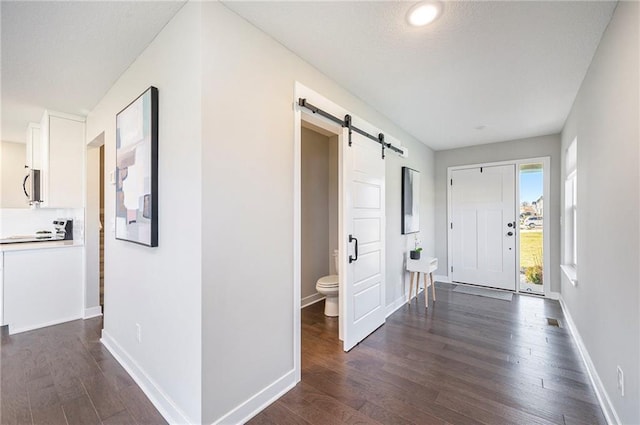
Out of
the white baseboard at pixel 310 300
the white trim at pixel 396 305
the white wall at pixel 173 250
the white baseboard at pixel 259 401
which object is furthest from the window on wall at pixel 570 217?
the white wall at pixel 173 250

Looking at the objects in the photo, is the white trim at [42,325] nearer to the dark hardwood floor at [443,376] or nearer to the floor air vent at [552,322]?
the dark hardwood floor at [443,376]

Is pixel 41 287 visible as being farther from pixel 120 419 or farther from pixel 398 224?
pixel 398 224

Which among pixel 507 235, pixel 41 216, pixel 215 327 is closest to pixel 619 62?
pixel 215 327

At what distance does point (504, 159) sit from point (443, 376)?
12.6 ft

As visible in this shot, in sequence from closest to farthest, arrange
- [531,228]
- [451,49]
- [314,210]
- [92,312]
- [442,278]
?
1. [451,49]
2. [92,312]
3. [314,210]
4. [531,228]
5. [442,278]

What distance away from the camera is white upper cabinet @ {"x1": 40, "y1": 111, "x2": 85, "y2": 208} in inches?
127

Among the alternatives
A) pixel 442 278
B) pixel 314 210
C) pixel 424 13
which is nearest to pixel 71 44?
pixel 424 13

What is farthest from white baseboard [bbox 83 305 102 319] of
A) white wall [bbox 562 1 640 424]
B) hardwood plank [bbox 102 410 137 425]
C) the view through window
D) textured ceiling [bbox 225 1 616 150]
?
the view through window

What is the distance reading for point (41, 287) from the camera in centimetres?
317

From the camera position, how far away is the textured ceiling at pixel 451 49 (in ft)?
5.40

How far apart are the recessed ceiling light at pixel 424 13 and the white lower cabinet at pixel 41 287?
4.25 m

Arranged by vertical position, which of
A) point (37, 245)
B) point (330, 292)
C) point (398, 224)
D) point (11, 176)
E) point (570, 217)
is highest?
point (11, 176)

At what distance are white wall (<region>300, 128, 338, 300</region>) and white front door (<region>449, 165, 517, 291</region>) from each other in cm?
239

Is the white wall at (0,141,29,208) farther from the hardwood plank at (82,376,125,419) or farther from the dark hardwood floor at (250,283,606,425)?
the dark hardwood floor at (250,283,606,425)
